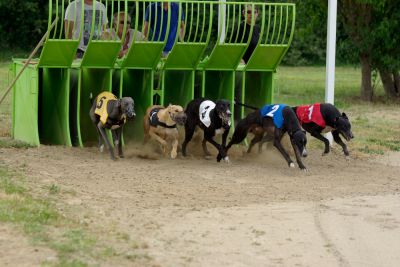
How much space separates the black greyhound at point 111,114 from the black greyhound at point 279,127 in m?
1.50

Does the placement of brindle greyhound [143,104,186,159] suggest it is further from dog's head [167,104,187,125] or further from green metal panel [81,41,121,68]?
green metal panel [81,41,121,68]

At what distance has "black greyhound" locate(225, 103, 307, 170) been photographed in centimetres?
1235

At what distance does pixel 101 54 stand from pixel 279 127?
2.76 metres

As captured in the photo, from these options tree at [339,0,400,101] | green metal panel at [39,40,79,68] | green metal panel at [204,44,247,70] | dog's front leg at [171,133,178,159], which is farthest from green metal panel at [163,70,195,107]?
tree at [339,0,400,101]

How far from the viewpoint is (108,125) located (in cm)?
1284

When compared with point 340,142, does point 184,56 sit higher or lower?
higher

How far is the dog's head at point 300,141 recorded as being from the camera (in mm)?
12297

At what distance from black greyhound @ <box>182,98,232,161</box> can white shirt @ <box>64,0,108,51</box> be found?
1.69 metres

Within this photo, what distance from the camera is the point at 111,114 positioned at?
12719 millimetres

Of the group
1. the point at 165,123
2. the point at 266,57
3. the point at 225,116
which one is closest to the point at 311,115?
the point at 225,116

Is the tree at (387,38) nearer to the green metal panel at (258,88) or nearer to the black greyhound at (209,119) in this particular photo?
the green metal panel at (258,88)

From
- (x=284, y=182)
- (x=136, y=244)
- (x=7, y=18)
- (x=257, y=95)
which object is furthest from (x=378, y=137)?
(x=7, y=18)

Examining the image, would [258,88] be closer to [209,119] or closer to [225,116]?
[209,119]

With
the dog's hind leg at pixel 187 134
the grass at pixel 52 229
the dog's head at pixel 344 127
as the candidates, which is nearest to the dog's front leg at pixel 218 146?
the dog's hind leg at pixel 187 134
